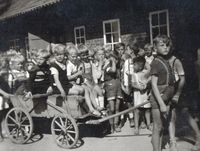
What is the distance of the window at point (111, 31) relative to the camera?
12.5 meters

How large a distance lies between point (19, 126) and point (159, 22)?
5.50 metres

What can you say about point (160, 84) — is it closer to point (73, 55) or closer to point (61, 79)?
point (61, 79)

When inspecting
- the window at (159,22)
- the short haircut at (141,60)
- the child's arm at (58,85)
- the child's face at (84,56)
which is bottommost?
the child's arm at (58,85)

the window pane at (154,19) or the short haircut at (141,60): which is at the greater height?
the window pane at (154,19)

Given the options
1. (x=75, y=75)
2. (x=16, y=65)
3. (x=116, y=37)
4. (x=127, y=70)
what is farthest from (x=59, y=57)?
(x=116, y=37)

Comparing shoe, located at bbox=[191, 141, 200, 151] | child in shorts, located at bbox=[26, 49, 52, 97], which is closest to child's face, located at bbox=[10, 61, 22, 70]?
child in shorts, located at bbox=[26, 49, 52, 97]

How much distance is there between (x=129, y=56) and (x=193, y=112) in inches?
95.6

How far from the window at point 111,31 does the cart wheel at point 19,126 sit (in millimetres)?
5808

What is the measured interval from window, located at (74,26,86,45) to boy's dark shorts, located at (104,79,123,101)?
21.3 ft

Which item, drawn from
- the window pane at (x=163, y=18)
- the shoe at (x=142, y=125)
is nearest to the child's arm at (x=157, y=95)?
the shoe at (x=142, y=125)

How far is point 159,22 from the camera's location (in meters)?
10.9

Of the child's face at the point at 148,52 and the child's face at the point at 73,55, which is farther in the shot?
the child's face at the point at 148,52

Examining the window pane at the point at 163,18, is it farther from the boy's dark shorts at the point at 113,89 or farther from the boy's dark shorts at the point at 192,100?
the boy's dark shorts at the point at 192,100

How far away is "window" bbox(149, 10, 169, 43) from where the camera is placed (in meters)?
10.8
